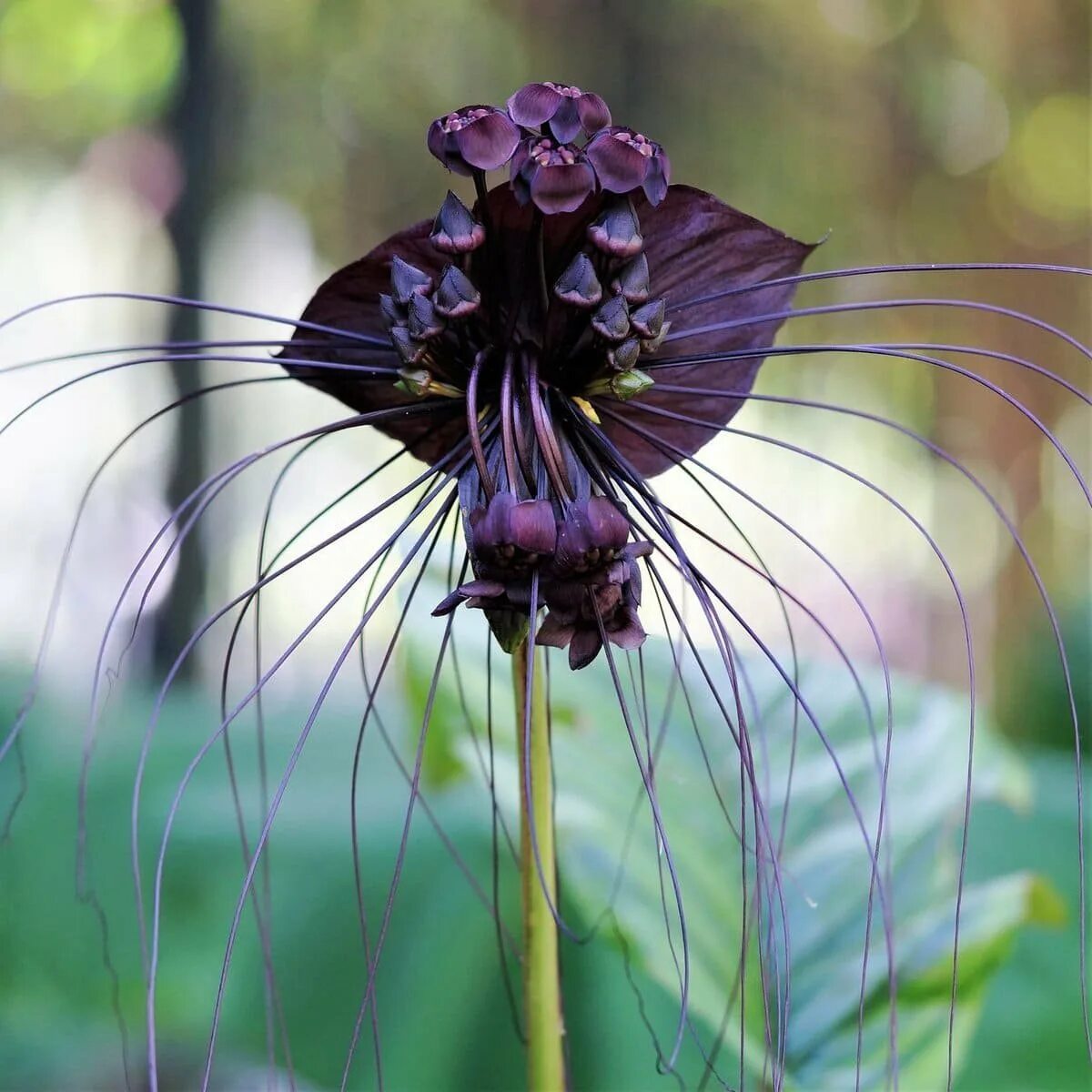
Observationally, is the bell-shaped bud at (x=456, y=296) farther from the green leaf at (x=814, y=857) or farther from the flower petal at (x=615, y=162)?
the green leaf at (x=814, y=857)

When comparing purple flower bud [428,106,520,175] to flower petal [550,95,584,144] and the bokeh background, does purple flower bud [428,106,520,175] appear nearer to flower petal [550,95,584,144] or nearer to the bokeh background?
flower petal [550,95,584,144]

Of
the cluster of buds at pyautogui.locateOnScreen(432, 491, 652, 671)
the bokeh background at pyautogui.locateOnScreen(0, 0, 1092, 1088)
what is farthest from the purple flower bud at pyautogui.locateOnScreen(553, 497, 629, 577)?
the bokeh background at pyautogui.locateOnScreen(0, 0, 1092, 1088)

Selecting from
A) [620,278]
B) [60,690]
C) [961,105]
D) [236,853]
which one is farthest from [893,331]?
[620,278]

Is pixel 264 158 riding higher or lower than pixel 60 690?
higher

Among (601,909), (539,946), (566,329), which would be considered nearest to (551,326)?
(566,329)

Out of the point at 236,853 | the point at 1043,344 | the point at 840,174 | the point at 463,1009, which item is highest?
the point at 840,174

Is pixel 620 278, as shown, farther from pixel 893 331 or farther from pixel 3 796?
pixel 893 331
